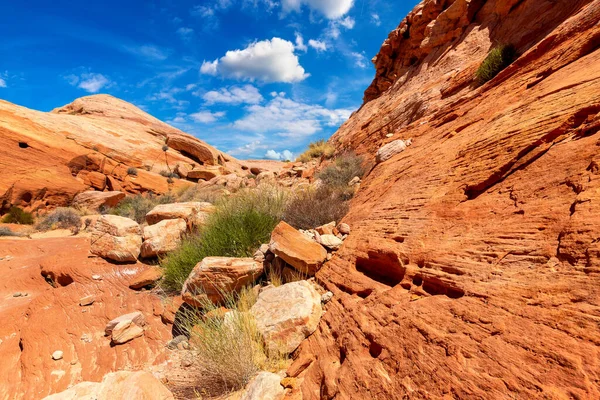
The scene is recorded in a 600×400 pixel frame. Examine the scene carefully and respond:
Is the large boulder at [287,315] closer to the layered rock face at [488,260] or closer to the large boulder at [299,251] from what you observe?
the layered rock face at [488,260]

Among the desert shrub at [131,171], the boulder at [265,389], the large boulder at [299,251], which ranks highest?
the desert shrub at [131,171]

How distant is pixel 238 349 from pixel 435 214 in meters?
2.24

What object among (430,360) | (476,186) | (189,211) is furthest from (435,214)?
(189,211)

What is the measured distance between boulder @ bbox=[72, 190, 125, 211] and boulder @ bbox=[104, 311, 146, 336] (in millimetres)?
12823

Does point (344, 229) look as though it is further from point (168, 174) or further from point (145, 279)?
point (168, 174)

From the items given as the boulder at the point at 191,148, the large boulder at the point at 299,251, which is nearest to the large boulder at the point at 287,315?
the large boulder at the point at 299,251

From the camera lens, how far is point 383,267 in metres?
2.87

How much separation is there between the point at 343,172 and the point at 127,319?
18.9ft

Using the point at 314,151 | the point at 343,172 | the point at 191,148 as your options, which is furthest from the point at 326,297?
the point at 191,148

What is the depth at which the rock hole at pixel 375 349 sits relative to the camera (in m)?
2.06

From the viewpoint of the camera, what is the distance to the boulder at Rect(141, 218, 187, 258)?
6.19 m

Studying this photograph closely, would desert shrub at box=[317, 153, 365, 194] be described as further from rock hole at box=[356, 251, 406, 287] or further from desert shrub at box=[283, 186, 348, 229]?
rock hole at box=[356, 251, 406, 287]

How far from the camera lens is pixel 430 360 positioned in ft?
5.55

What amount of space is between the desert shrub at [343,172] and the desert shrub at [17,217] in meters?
14.0
